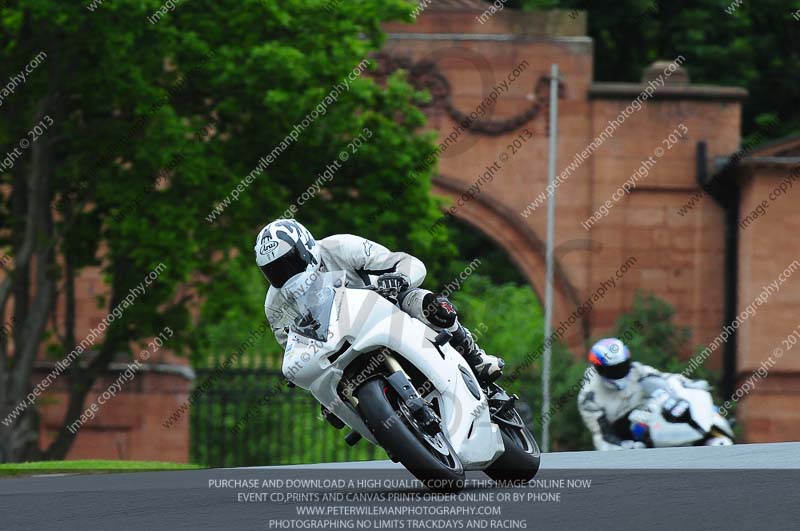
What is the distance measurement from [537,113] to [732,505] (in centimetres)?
2311

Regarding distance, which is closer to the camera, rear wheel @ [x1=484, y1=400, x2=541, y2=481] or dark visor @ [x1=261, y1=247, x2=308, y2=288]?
dark visor @ [x1=261, y1=247, x2=308, y2=288]

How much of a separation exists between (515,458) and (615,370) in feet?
23.1

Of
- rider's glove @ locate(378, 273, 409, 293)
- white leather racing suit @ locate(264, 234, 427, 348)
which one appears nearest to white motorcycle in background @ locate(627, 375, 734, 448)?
white leather racing suit @ locate(264, 234, 427, 348)

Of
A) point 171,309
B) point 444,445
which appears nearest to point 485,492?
point 444,445

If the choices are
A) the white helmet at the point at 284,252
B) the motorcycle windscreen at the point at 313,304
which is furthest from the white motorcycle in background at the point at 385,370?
the white helmet at the point at 284,252

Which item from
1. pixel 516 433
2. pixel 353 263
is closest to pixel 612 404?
pixel 516 433

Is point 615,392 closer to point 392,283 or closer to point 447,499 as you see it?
point 392,283

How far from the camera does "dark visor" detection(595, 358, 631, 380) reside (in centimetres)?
1794

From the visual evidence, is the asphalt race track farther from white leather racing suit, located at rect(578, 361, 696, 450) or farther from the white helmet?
white leather racing suit, located at rect(578, 361, 696, 450)

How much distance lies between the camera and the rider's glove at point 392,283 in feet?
34.3

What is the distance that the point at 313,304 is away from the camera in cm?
1041

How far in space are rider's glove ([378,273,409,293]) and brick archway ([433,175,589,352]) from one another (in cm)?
2180

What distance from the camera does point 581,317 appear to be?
32.4 m

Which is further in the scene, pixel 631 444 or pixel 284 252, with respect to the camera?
pixel 631 444
